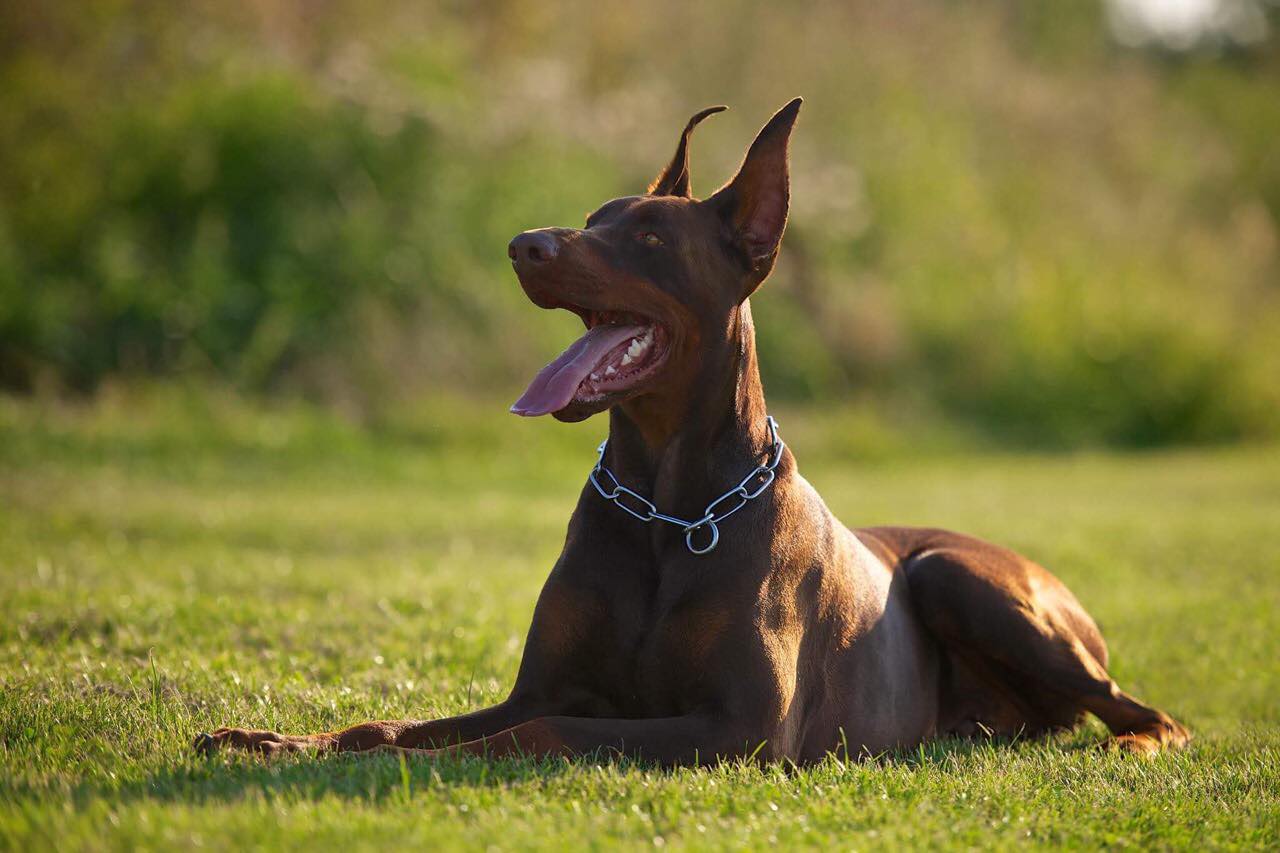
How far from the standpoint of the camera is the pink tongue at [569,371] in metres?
4.24

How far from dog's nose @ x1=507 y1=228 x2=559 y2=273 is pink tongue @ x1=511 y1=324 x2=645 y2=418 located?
26 cm

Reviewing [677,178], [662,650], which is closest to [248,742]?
[662,650]

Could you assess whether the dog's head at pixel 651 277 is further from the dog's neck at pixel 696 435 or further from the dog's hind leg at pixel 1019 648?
the dog's hind leg at pixel 1019 648

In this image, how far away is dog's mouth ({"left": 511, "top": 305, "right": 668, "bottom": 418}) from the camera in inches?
168

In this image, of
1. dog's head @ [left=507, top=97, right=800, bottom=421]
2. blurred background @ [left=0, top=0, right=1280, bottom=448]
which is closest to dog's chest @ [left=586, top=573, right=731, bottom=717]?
dog's head @ [left=507, top=97, right=800, bottom=421]

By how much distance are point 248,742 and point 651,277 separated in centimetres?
176

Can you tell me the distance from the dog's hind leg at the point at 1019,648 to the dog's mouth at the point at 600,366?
1.62 meters

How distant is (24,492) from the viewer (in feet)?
34.1

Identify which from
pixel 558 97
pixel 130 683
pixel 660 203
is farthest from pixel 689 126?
pixel 558 97

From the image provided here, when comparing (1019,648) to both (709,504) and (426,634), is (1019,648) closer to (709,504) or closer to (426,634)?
(709,504)

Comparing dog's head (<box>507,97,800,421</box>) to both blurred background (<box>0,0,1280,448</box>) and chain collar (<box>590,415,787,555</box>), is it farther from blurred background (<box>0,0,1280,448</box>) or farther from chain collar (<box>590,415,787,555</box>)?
blurred background (<box>0,0,1280,448</box>)

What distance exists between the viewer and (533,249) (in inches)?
166

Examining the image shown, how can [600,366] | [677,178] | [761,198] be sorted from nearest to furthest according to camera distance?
[600,366] → [761,198] → [677,178]

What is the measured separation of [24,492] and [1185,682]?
304 inches
